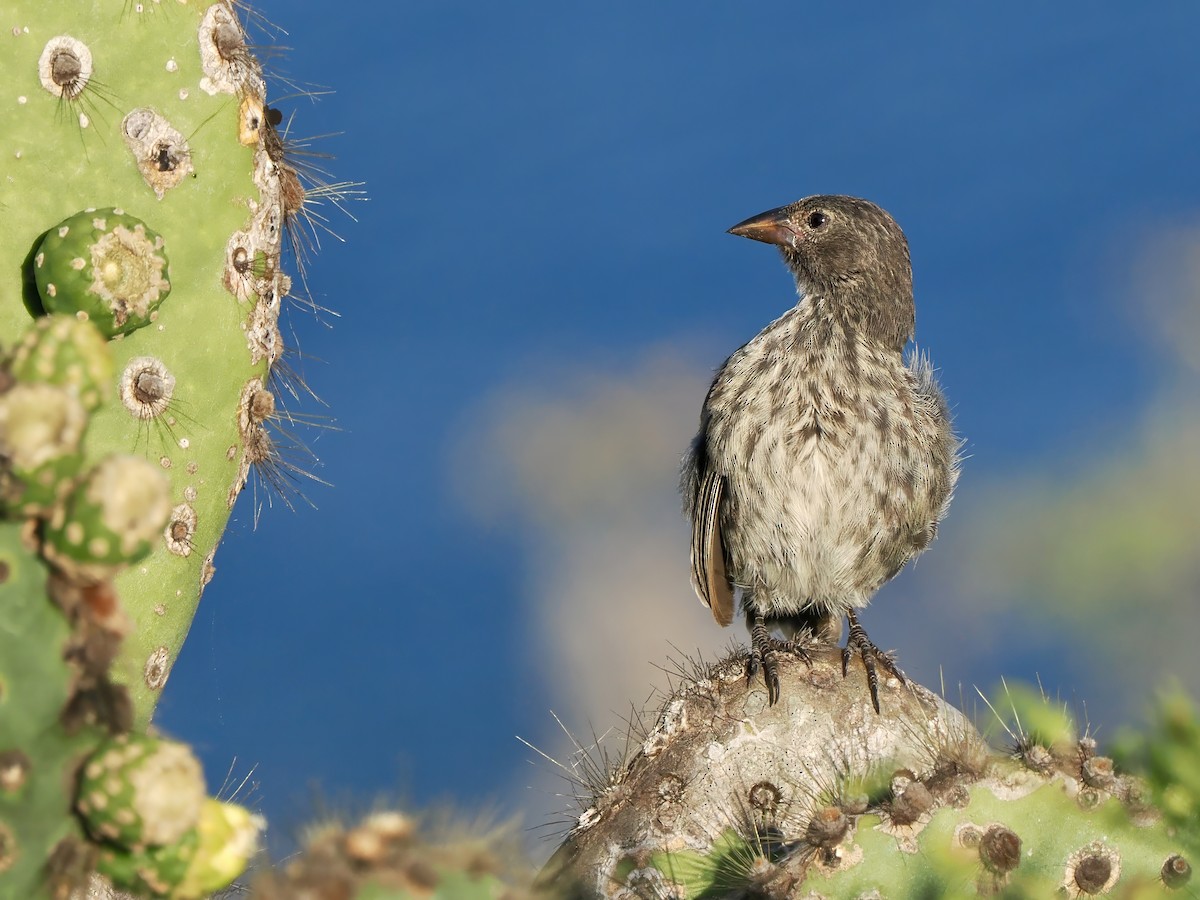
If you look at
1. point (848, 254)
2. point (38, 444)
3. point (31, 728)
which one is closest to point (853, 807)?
point (31, 728)

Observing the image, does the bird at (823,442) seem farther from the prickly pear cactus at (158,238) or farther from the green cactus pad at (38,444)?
the green cactus pad at (38,444)

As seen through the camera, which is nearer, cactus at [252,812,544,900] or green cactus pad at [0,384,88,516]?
green cactus pad at [0,384,88,516]

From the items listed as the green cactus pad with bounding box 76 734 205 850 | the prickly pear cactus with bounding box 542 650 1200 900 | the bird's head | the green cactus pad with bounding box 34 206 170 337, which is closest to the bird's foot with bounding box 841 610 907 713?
the prickly pear cactus with bounding box 542 650 1200 900

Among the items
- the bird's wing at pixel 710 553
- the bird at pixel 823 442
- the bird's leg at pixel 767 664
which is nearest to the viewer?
the bird's leg at pixel 767 664

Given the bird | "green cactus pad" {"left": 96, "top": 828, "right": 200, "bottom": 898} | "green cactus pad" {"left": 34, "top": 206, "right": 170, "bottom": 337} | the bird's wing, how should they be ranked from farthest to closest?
the bird's wing → the bird → "green cactus pad" {"left": 34, "top": 206, "right": 170, "bottom": 337} → "green cactus pad" {"left": 96, "top": 828, "right": 200, "bottom": 898}

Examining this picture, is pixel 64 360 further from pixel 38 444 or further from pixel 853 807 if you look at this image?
pixel 853 807

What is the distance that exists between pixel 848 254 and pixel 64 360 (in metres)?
2.84

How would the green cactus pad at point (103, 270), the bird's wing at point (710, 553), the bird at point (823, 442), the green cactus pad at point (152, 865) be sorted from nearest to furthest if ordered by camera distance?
the green cactus pad at point (152, 865), the green cactus pad at point (103, 270), the bird at point (823, 442), the bird's wing at point (710, 553)

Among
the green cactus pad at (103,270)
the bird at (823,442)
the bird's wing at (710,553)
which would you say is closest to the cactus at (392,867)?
the green cactus pad at (103,270)

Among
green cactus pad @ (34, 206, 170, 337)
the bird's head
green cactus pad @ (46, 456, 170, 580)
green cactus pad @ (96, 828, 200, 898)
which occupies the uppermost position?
the bird's head

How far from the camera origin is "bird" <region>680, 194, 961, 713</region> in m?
3.51

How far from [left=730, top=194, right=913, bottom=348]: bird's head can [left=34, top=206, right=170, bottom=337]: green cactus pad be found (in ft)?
6.83

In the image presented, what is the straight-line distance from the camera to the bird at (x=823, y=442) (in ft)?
11.5

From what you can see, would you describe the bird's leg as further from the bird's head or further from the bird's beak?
the bird's beak
